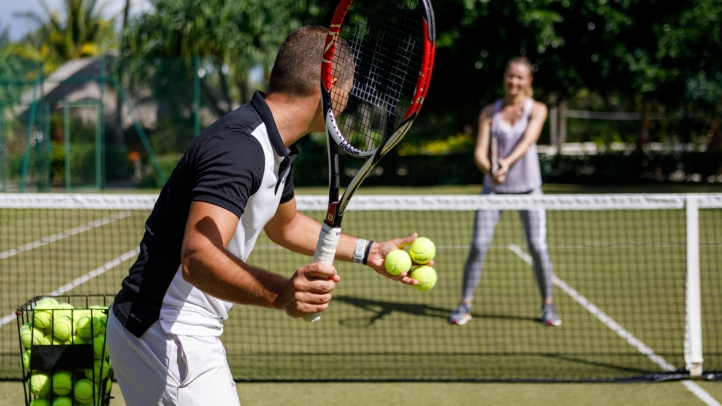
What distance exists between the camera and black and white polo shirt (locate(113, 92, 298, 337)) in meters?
2.05

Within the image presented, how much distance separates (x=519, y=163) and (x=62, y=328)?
12.2 feet

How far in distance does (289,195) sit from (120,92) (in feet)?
57.2

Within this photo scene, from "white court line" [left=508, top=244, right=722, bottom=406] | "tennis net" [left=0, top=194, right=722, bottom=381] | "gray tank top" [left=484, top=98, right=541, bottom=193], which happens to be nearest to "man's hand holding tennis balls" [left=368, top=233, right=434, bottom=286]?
"tennis net" [left=0, top=194, right=722, bottom=381]

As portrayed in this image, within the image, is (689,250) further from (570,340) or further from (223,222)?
(223,222)

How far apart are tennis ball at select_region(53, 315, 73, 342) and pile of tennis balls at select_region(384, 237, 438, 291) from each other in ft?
4.69

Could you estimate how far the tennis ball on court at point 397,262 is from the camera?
2572 mm

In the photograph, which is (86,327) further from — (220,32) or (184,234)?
(220,32)

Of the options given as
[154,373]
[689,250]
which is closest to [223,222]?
[154,373]

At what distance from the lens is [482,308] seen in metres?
6.33

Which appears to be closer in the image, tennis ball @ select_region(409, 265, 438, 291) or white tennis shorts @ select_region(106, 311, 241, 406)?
white tennis shorts @ select_region(106, 311, 241, 406)

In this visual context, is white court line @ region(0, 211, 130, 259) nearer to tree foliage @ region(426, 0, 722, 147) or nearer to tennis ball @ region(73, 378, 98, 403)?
tennis ball @ region(73, 378, 98, 403)

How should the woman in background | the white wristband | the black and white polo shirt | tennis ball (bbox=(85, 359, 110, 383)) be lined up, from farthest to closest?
the woman in background < tennis ball (bbox=(85, 359, 110, 383)) < the white wristband < the black and white polo shirt

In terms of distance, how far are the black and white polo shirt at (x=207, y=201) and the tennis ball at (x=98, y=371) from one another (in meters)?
0.78

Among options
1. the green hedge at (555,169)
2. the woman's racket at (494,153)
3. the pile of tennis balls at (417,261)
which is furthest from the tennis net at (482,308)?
the green hedge at (555,169)
